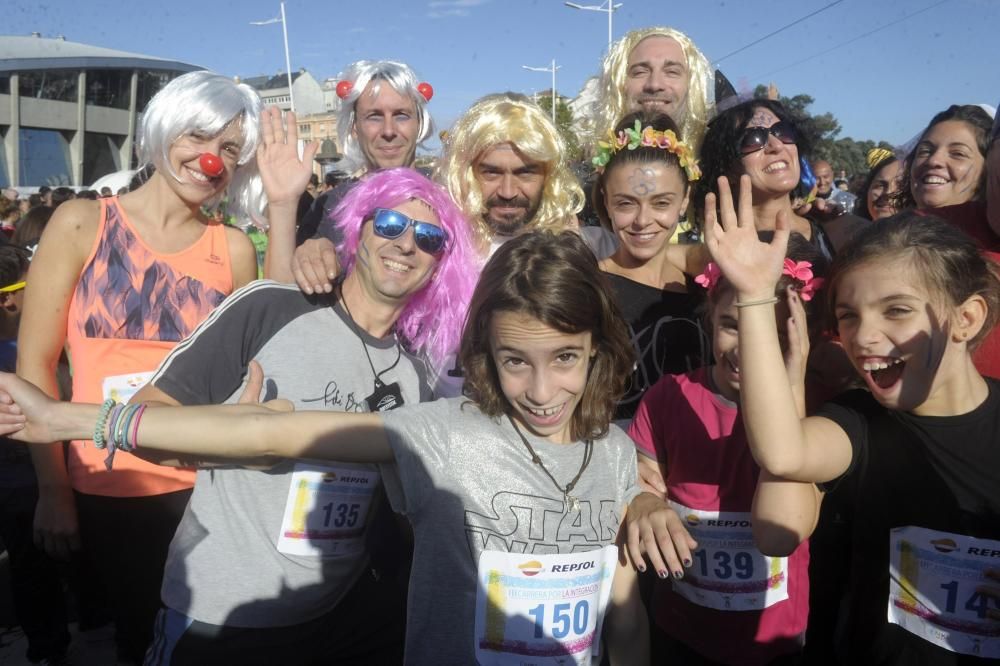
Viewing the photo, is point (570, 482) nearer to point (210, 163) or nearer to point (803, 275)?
point (803, 275)

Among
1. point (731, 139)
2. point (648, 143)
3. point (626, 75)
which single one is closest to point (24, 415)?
point (648, 143)

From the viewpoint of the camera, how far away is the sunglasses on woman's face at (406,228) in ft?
7.75

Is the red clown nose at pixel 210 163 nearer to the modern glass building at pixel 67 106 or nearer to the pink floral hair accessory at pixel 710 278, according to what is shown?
the pink floral hair accessory at pixel 710 278

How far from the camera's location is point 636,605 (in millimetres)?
2008

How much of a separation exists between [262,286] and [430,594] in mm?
1101

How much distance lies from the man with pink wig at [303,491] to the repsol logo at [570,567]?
20.5 inches

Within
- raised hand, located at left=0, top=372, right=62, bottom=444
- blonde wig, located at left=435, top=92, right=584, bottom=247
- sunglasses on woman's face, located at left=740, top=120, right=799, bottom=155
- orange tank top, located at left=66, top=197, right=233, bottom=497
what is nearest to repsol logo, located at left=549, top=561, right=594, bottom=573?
raised hand, located at left=0, top=372, right=62, bottom=444

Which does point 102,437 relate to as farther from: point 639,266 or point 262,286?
point 639,266

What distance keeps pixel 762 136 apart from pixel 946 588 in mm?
2055

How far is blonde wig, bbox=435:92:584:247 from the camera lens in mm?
3111

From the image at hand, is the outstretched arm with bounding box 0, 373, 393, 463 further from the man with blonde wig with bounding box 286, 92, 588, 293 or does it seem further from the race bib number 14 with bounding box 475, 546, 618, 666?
the man with blonde wig with bounding box 286, 92, 588, 293

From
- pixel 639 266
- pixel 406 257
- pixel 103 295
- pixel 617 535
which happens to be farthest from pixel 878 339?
pixel 103 295

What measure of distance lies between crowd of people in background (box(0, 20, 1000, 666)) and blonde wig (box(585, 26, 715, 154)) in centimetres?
109

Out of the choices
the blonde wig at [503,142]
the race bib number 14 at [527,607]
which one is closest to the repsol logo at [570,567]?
the race bib number 14 at [527,607]
